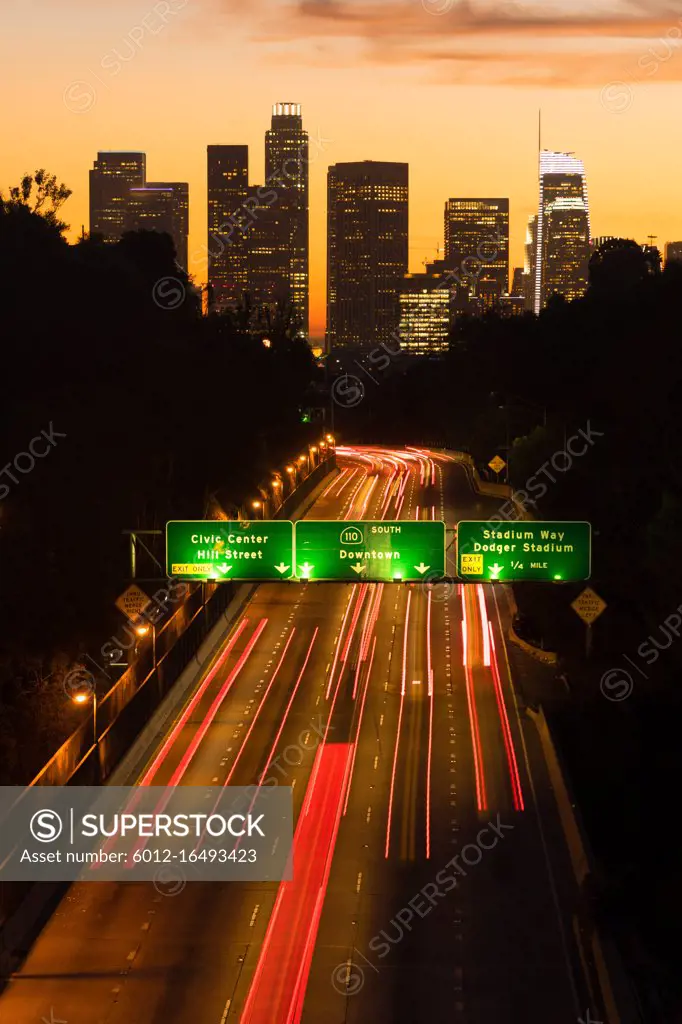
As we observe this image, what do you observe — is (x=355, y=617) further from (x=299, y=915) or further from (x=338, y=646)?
(x=299, y=915)

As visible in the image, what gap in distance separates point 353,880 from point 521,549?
810cm

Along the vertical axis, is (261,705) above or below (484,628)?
below

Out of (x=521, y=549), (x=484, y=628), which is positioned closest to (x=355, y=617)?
(x=484, y=628)

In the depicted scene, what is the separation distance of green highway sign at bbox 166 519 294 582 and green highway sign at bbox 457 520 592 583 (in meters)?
3.64

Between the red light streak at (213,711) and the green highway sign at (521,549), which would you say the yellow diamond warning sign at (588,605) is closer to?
the green highway sign at (521,549)

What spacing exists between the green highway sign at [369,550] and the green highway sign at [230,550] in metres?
0.37

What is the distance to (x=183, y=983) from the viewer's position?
834 inches

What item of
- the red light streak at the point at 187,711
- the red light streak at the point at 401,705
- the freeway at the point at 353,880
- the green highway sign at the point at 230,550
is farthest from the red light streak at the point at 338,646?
the green highway sign at the point at 230,550

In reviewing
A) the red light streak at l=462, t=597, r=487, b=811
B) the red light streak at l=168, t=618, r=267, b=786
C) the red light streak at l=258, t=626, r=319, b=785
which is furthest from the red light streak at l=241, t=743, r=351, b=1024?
the red light streak at l=168, t=618, r=267, b=786

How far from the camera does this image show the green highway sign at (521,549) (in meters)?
30.6

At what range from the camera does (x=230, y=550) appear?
102 feet

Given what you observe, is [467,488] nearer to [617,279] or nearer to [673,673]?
[617,279]

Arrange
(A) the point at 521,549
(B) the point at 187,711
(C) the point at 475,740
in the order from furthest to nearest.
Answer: (B) the point at 187,711, (C) the point at 475,740, (A) the point at 521,549

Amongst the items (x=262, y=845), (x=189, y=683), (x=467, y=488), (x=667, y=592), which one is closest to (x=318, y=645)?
(x=189, y=683)
